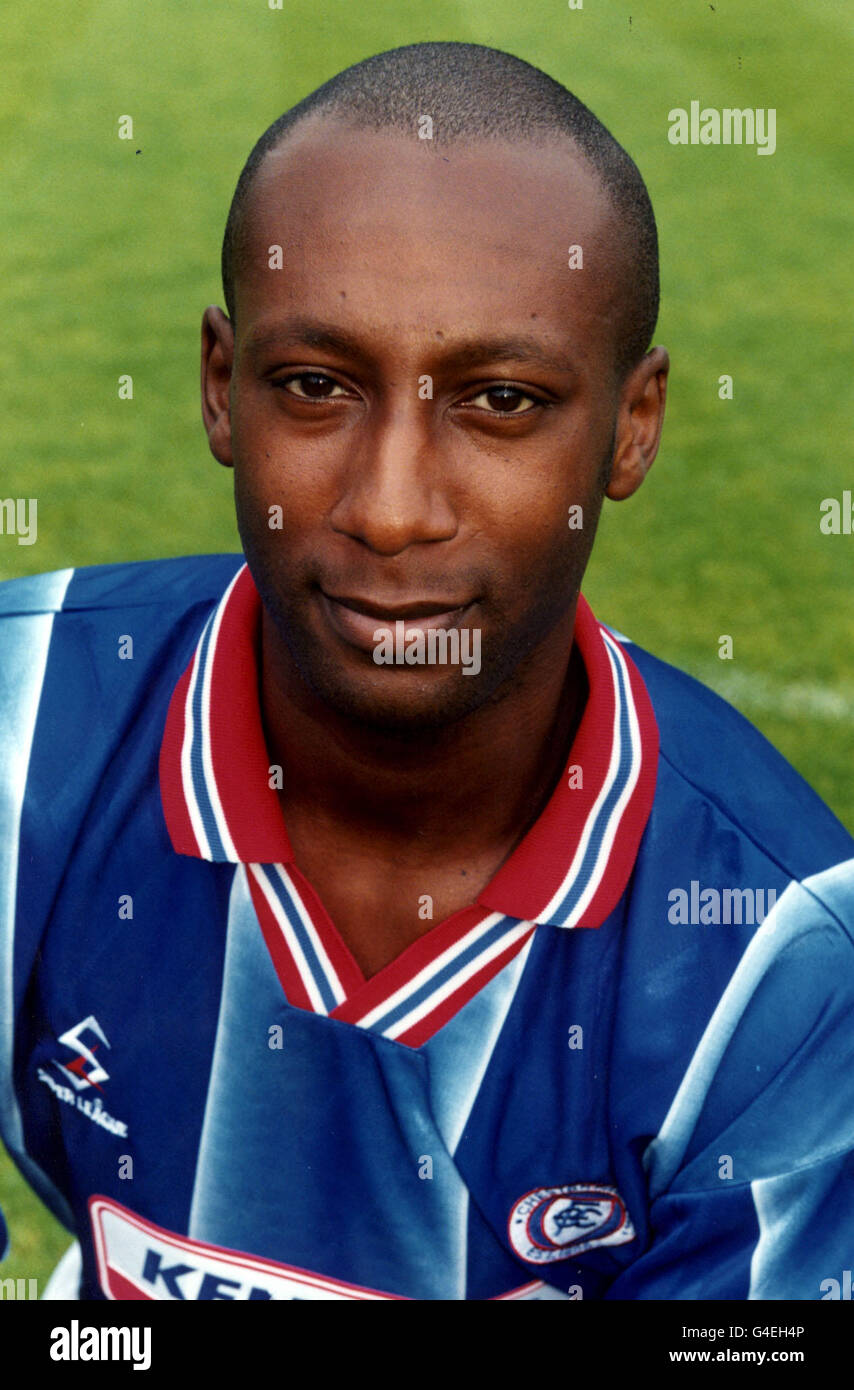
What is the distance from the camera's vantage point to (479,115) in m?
1.61

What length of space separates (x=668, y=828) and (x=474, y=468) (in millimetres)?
557

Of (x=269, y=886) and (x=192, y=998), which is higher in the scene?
(x=269, y=886)

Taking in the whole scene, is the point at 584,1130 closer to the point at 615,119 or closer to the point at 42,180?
the point at 615,119

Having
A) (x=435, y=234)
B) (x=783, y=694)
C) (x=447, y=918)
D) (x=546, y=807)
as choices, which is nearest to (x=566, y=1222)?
(x=447, y=918)

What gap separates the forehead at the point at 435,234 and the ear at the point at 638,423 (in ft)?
0.54

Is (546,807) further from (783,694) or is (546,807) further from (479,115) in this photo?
(783,694)

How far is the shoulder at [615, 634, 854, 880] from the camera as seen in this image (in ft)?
6.33

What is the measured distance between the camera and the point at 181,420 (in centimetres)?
563

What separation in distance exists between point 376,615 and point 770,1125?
743mm

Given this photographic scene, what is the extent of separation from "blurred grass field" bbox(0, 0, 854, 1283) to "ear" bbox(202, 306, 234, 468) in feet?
9.74

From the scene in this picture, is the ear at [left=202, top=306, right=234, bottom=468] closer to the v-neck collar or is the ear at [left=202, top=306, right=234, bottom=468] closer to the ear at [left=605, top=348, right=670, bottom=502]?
the v-neck collar

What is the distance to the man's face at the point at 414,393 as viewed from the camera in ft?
5.07

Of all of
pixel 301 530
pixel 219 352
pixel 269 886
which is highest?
pixel 219 352

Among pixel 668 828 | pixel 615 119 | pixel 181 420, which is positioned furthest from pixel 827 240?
pixel 668 828
